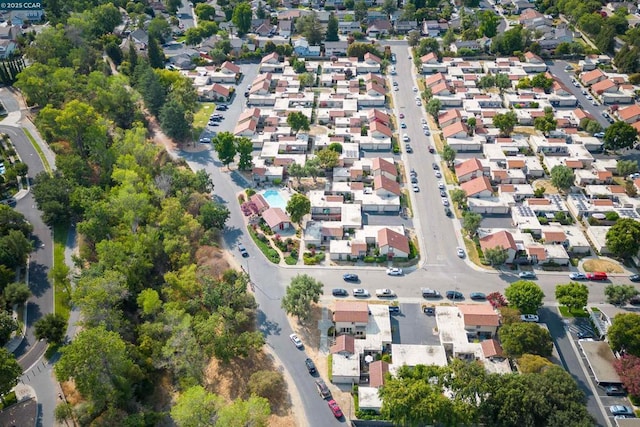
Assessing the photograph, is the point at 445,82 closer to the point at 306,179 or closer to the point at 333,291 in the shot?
the point at 306,179

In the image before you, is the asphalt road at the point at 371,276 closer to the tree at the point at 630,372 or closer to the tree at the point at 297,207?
the tree at the point at 630,372

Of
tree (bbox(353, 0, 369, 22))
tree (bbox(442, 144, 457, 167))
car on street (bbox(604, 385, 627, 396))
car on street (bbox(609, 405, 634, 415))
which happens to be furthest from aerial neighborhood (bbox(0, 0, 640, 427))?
tree (bbox(353, 0, 369, 22))

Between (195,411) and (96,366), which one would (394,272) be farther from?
(96,366)

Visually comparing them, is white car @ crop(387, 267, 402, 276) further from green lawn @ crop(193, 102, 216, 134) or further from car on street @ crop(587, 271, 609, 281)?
green lawn @ crop(193, 102, 216, 134)

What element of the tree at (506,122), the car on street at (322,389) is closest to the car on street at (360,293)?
the car on street at (322,389)

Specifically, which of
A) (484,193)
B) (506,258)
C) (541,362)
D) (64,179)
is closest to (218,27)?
(64,179)
